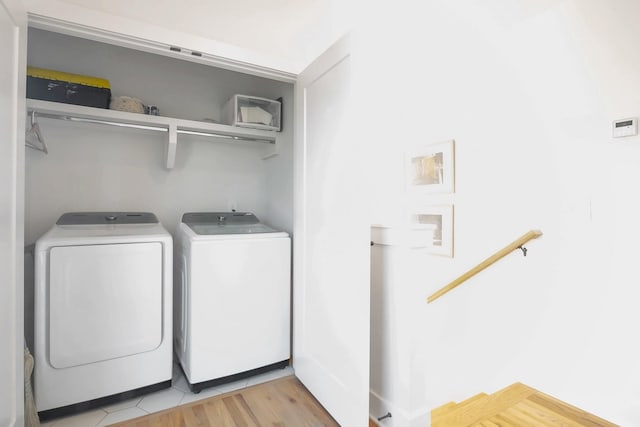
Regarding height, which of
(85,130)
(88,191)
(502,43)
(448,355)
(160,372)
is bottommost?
(448,355)

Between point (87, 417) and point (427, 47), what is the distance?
3.67m

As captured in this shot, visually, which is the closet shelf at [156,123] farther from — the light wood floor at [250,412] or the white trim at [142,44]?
the light wood floor at [250,412]

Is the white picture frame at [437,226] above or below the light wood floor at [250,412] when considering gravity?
above

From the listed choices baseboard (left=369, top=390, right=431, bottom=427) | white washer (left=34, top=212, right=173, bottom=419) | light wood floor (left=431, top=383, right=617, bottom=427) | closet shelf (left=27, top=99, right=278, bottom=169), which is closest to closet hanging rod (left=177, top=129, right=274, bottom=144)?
closet shelf (left=27, top=99, right=278, bottom=169)

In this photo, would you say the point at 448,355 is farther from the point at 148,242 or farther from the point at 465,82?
the point at 148,242

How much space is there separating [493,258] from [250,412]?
2058 millimetres

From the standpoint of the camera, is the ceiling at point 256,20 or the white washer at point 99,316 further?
the ceiling at point 256,20

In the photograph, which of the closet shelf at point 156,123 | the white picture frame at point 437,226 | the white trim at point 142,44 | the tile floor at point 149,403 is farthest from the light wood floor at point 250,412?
the white trim at point 142,44

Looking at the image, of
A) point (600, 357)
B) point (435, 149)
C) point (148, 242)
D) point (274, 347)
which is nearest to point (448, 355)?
point (600, 357)

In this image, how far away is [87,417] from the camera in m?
1.76

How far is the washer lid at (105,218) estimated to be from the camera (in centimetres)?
208

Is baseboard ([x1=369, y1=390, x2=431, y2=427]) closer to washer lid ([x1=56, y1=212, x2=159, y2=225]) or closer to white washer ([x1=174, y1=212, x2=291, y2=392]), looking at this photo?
white washer ([x1=174, y1=212, x2=291, y2=392])

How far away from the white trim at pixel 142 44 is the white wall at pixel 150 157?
531 mm

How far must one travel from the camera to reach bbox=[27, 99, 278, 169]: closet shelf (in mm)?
1887
